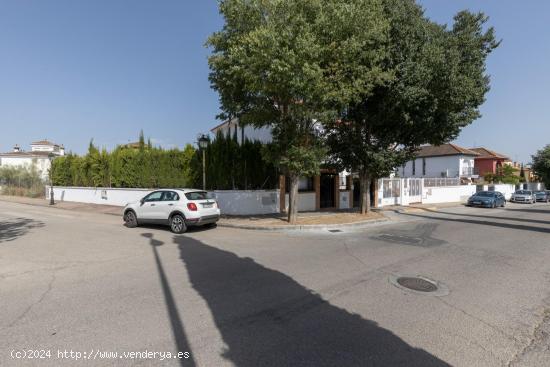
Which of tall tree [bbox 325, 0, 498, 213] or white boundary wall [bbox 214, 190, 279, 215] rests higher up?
tall tree [bbox 325, 0, 498, 213]

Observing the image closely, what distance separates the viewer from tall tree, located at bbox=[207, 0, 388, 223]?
31.8ft

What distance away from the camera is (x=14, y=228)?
11336mm

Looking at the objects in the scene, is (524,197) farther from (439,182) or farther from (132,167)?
(132,167)

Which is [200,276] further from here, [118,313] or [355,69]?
[355,69]

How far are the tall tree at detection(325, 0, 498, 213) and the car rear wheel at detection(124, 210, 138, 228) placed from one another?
9.28 metres

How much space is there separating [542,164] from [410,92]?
4658 cm

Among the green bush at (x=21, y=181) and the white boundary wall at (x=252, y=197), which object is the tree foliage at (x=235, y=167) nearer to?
the white boundary wall at (x=252, y=197)

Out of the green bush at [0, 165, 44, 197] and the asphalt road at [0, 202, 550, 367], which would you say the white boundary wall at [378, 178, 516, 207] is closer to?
the asphalt road at [0, 202, 550, 367]

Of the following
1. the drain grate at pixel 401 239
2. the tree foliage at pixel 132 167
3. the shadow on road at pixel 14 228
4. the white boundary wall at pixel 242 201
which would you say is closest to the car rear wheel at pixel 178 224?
the shadow on road at pixel 14 228

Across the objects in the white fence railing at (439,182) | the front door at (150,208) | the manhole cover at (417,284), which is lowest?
the manhole cover at (417,284)

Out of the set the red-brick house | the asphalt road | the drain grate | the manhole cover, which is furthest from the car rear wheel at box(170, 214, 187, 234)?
the red-brick house

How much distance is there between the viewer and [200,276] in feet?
18.6

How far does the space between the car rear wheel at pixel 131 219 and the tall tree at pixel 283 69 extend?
18.8 feet

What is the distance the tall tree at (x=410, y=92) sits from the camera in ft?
39.5
